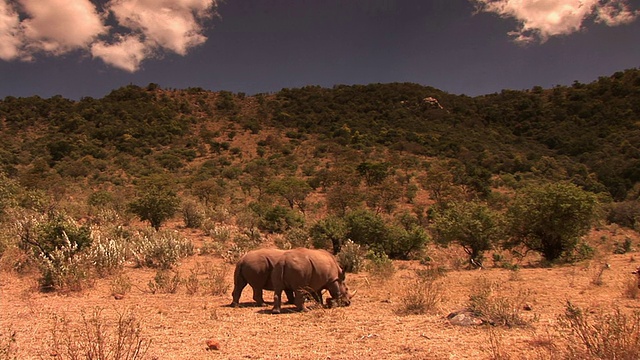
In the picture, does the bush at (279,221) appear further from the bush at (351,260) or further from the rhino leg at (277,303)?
the rhino leg at (277,303)

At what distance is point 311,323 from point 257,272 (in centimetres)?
180

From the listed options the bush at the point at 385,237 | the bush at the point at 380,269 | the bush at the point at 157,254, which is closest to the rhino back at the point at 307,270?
the bush at the point at 380,269

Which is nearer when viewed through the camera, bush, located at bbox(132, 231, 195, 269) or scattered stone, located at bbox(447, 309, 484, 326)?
scattered stone, located at bbox(447, 309, 484, 326)

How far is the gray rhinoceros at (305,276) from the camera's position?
7543mm

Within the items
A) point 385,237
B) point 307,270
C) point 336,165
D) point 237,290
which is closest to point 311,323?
point 307,270

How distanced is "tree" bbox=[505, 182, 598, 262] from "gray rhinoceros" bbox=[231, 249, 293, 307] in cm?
1254

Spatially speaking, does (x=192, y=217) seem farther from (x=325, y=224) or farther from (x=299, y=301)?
(x=299, y=301)

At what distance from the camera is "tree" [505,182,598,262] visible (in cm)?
1551

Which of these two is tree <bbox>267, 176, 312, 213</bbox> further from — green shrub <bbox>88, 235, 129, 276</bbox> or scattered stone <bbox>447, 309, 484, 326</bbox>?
scattered stone <bbox>447, 309, 484, 326</bbox>

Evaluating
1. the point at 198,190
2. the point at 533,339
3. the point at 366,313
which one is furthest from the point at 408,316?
the point at 198,190

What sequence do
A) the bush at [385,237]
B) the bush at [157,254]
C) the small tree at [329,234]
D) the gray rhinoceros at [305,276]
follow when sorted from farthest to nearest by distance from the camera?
the bush at [385,237] → the small tree at [329,234] → the bush at [157,254] → the gray rhinoceros at [305,276]

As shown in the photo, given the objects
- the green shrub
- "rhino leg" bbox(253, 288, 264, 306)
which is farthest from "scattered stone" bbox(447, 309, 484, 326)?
the green shrub

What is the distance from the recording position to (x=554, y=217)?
51.6 ft

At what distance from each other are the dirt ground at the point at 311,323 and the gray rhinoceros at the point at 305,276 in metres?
0.33
